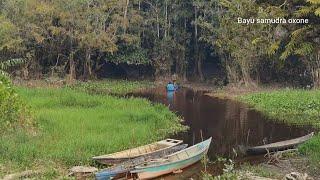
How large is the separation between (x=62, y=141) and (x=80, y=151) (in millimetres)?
1142

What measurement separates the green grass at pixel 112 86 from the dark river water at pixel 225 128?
5.42 meters

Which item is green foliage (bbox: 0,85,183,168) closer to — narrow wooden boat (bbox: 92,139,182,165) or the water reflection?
narrow wooden boat (bbox: 92,139,182,165)

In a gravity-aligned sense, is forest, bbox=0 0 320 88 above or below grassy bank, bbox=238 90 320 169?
above

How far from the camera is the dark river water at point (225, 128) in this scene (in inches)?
611

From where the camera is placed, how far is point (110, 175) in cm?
1219

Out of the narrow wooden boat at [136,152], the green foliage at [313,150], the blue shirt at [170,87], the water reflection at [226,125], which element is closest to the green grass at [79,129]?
the narrow wooden boat at [136,152]

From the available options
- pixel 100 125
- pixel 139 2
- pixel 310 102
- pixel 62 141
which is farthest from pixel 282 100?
pixel 139 2

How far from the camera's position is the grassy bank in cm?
2209

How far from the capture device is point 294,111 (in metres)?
24.0

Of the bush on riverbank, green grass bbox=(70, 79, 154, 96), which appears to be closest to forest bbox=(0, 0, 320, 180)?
the bush on riverbank

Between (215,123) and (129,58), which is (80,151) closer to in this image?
(215,123)

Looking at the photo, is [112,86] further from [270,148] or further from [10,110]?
[270,148]

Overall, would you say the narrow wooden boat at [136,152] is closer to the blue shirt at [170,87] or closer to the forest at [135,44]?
the forest at [135,44]

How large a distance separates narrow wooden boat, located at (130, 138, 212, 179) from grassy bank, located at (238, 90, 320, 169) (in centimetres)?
775
